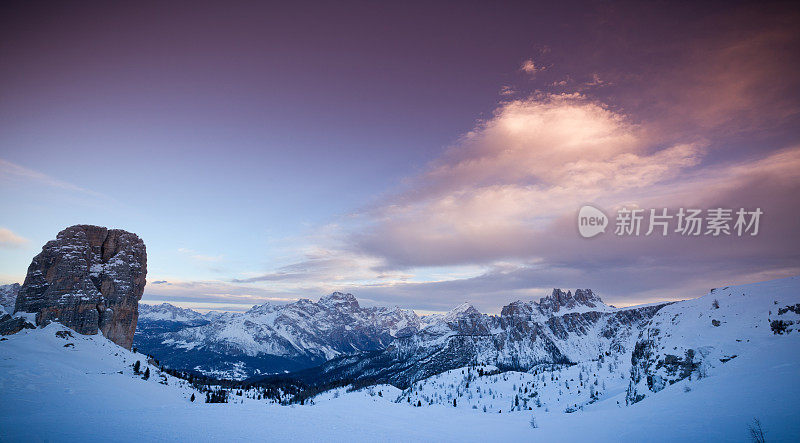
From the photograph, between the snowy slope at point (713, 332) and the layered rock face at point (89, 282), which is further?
the layered rock face at point (89, 282)

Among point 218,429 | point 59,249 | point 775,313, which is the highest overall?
point 59,249

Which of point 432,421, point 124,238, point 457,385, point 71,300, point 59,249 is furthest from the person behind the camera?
point 457,385

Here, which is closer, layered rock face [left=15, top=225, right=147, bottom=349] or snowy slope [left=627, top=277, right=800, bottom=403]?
snowy slope [left=627, top=277, right=800, bottom=403]

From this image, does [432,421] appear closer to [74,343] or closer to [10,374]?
[10,374]

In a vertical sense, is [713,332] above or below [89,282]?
below

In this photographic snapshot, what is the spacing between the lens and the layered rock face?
289 feet

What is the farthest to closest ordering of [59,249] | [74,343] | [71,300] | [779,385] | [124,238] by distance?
[124,238]
[59,249]
[71,300]
[74,343]
[779,385]

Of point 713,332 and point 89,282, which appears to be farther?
point 89,282

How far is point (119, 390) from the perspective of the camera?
1832 inches

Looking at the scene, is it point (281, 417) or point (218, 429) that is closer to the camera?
point (218, 429)

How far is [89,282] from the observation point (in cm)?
9881

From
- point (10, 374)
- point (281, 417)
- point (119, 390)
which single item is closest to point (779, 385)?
point (281, 417)

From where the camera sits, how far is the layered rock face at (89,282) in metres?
88.0

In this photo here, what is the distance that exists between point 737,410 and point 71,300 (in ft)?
447
